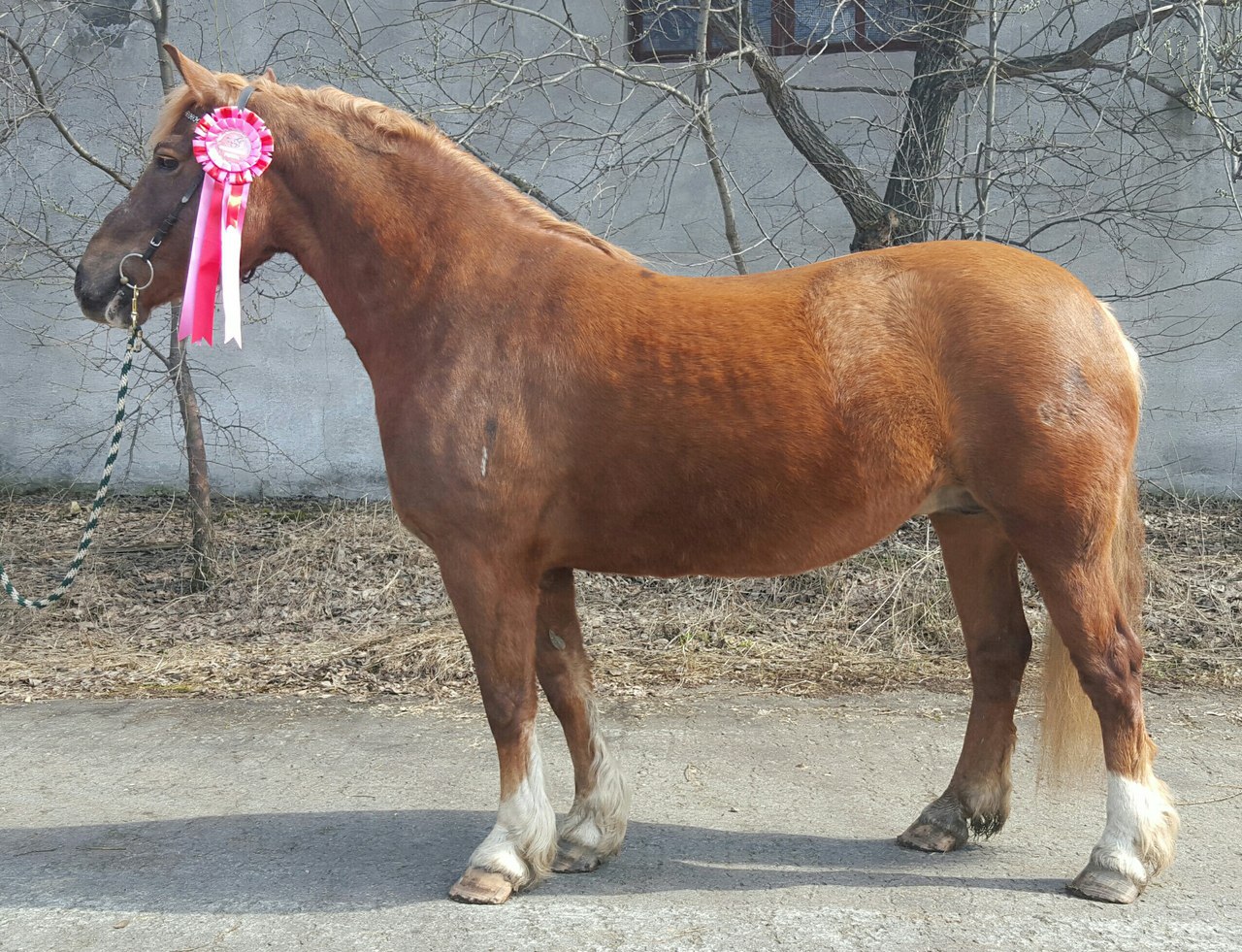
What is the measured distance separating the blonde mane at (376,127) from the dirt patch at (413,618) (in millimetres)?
2361

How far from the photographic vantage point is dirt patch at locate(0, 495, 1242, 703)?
16.5 feet

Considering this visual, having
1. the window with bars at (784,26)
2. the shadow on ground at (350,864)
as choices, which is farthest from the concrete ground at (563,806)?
the window with bars at (784,26)

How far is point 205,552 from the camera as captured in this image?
6.32 metres

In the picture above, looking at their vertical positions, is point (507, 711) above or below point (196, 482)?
below

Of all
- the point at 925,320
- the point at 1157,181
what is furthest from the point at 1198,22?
the point at 925,320

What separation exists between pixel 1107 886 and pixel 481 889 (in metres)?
1.70

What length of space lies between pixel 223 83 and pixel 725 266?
417 cm

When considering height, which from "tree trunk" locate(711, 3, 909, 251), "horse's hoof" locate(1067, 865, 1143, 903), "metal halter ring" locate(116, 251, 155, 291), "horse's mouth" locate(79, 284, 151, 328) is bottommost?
"horse's hoof" locate(1067, 865, 1143, 903)

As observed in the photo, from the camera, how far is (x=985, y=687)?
11.1 ft

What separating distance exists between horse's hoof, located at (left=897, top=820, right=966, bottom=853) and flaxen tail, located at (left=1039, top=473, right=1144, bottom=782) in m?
0.35

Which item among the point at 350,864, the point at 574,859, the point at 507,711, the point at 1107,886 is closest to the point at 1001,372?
the point at 1107,886

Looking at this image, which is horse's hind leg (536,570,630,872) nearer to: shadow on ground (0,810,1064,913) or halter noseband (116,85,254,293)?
shadow on ground (0,810,1064,913)

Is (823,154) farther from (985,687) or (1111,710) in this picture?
(1111,710)

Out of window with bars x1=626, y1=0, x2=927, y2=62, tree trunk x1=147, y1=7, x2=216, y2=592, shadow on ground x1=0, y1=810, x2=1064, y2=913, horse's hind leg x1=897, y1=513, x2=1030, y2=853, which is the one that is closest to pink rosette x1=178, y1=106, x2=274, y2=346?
shadow on ground x1=0, y1=810, x2=1064, y2=913
